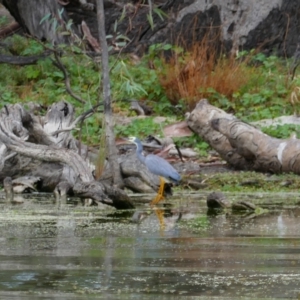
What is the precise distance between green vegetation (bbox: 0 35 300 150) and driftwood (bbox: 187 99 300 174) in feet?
4.37

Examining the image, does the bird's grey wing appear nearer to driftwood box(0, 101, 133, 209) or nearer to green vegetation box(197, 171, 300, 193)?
driftwood box(0, 101, 133, 209)

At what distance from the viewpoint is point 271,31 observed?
62.9 feet

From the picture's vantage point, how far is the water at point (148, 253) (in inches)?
206

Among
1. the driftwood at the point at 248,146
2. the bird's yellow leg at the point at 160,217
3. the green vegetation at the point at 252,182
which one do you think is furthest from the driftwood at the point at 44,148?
the driftwood at the point at 248,146

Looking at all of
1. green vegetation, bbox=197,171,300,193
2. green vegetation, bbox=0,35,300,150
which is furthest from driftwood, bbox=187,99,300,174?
green vegetation, bbox=0,35,300,150

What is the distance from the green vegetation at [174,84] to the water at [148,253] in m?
6.00

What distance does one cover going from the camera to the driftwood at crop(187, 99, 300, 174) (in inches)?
500

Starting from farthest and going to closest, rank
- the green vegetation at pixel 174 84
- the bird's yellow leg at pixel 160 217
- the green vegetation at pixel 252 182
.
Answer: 1. the green vegetation at pixel 174 84
2. the green vegetation at pixel 252 182
3. the bird's yellow leg at pixel 160 217

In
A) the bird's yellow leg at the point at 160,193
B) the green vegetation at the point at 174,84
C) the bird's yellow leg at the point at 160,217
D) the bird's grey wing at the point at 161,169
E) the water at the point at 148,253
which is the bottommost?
the water at the point at 148,253

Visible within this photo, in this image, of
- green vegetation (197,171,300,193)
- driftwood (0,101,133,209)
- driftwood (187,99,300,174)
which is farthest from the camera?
Result: driftwood (187,99,300,174)

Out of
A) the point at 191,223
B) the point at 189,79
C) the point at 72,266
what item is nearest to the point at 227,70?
the point at 189,79

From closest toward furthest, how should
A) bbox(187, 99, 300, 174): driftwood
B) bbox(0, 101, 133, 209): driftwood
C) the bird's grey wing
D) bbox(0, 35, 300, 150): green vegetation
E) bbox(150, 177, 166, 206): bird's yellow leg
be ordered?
bbox(150, 177, 166, 206): bird's yellow leg < the bird's grey wing < bbox(0, 101, 133, 209): driftwood < bbox(187, 99, 300, 174): driftwood < bbox(0, 35, 300, 150): green vegetation

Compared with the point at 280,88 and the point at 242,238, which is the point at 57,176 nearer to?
the point at 242,238

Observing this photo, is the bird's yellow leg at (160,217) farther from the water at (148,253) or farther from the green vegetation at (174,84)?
the green vegetation at (174,84)
